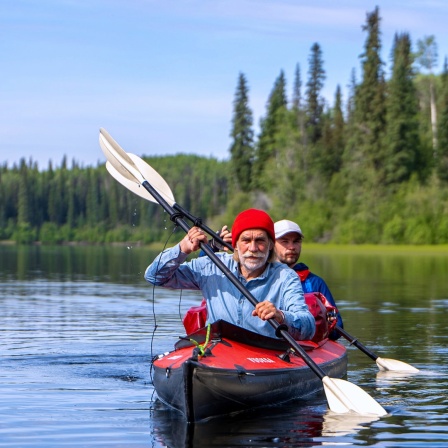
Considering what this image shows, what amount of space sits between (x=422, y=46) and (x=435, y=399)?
75.5 metres

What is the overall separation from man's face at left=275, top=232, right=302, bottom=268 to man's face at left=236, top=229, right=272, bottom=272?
184cm

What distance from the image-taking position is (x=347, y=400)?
894cm

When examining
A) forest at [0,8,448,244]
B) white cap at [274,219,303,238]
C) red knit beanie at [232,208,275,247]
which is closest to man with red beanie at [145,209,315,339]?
red knit beanie at [232,208,275,247]

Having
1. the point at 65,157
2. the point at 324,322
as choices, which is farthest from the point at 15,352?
the point at 65,157

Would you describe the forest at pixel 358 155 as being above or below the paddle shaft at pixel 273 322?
above

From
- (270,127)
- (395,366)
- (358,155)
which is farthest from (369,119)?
(395,366)

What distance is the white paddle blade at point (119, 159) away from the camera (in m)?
10.9

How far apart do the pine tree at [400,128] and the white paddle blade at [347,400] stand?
194ft

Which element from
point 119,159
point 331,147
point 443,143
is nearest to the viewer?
point 119,159

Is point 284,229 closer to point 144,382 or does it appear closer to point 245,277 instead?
point 245,277

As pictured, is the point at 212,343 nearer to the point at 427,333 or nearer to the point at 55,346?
the point at 55,346

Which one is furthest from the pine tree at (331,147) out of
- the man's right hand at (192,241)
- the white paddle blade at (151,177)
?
the man's right hand at (192,241)

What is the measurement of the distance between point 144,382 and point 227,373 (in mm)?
2756

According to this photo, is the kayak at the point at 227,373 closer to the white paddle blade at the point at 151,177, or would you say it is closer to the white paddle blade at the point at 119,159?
the white paddle blade at the point at 151,177
